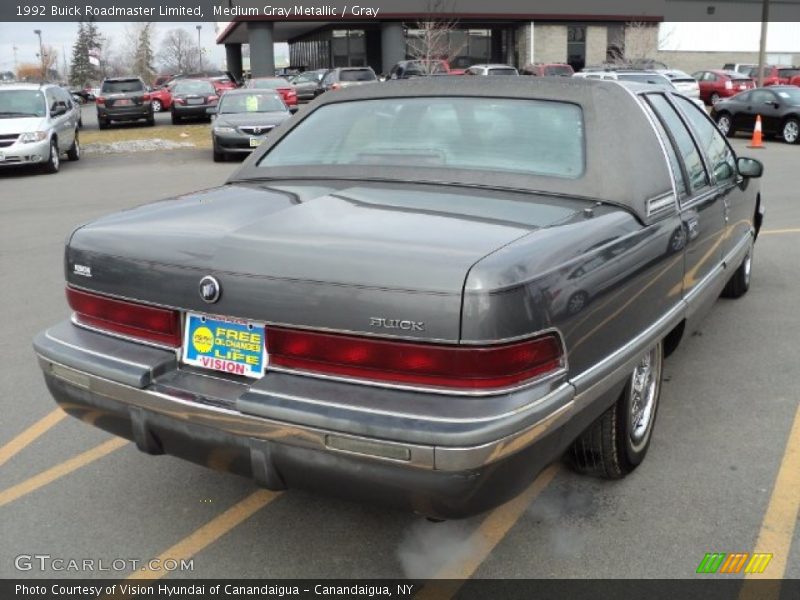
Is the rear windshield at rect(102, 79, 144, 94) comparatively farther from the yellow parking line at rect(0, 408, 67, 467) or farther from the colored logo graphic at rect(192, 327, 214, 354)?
the colored logo graphic at rect(192, 327, 214, 354)

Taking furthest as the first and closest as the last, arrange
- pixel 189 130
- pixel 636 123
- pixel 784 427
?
pixel 189 130, pixel 784 427, pixel 636 123

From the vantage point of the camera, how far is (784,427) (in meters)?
4.06

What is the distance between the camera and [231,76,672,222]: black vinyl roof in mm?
3316

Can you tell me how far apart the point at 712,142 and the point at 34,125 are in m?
14.1

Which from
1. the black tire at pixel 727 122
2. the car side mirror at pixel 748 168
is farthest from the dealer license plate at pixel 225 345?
the black tire at pixel 727 122

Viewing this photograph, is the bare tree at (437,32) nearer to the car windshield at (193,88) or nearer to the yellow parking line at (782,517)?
the car windshield at (193,88)

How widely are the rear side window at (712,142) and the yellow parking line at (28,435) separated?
3.77 metres

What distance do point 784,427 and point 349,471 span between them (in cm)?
262

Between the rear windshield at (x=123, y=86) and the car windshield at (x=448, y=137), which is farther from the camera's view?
the rear windshield at (x=123, y=86)

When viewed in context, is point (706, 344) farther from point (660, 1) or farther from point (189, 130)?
point (660, 1)

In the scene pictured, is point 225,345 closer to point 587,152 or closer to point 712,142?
point 587,152

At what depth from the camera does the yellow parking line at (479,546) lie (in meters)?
2.85

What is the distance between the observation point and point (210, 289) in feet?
8.83

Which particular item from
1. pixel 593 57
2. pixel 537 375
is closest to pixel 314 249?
pixel 537 375
